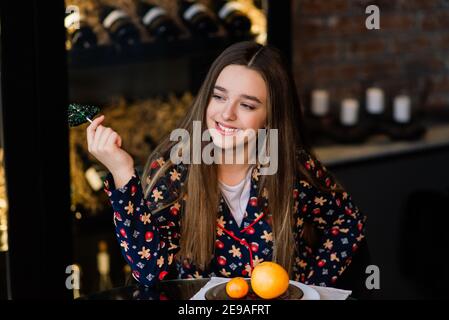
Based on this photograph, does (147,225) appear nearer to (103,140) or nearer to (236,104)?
(103,140)

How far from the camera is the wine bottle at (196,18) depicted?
2.73 metres

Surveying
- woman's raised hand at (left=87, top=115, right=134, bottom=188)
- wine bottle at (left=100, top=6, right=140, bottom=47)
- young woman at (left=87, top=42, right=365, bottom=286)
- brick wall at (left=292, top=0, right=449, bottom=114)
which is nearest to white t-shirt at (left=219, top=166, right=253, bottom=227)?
young woman at (left=87, top=42, right=365, bottom=286)

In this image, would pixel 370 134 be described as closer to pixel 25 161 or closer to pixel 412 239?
pixel 412 239

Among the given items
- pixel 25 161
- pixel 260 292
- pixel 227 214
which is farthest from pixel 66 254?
pixel 260 292

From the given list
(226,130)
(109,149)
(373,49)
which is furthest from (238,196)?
(373,49)

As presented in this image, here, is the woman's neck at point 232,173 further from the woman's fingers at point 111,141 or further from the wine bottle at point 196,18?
the wine bottle at point 196,18

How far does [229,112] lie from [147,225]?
30 centimetres

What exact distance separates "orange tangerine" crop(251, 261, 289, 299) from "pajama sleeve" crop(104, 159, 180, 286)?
27 centimetres

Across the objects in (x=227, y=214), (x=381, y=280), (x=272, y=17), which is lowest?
(x=381, y=280)

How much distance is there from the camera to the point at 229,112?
Answer: 1772mm

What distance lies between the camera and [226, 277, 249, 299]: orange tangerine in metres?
1.53

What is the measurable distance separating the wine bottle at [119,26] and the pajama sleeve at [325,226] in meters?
0.91
